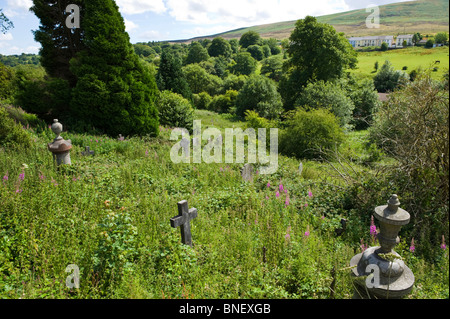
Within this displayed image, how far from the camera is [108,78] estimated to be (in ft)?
36.2

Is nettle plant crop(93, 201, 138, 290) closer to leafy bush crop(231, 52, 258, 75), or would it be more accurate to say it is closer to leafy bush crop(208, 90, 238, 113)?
leafy bush crop(208, 90, 238, 113)

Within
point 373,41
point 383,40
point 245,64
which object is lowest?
point 245,64

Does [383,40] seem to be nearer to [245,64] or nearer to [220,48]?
[245,64]

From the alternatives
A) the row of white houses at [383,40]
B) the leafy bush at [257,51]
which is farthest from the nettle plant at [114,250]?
the leafy bush at [257,51]

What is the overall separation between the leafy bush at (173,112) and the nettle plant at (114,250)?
12.8 meters

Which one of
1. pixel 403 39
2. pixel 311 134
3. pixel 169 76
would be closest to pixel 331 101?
pixel 311 134

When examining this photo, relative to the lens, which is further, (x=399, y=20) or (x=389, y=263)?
(x=399, y=20)

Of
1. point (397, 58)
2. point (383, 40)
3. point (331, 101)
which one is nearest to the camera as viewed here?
point (331, 101)

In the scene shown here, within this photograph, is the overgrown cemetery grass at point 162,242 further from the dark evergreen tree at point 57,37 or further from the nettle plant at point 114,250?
the dark evergreen tree at point 57,37

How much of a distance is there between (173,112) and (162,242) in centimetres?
1288

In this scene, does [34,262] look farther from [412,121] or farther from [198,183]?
[412,121]

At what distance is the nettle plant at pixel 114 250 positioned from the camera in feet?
10.1

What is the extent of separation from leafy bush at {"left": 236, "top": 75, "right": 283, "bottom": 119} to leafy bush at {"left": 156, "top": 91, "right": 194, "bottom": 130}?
1262 cm
